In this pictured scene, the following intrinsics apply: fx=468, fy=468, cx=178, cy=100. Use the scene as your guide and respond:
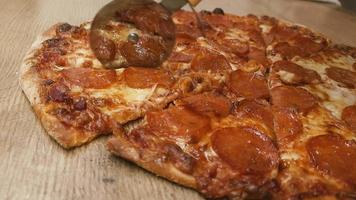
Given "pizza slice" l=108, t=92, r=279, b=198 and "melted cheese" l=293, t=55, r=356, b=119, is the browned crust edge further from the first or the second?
"melted cheese" l=293, t=55, r=356, b=119

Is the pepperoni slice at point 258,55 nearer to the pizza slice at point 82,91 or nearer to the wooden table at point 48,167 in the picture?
the pizza slice at point 82,91

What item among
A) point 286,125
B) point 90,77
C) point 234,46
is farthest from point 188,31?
point 286,125

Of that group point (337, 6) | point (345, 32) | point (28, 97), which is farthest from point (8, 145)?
point (337, 6)

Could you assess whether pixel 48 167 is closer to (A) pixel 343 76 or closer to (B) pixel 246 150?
(B) pixel 246 150

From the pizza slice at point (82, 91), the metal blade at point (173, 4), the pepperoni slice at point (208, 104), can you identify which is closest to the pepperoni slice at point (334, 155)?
the pepperoni slice at point (208, 104)

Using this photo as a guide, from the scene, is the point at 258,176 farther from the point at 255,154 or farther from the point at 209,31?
the point at 209,31
